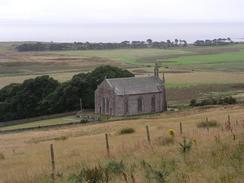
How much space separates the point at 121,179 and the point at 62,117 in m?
67.3

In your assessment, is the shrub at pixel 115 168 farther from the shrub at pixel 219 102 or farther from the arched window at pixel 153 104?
the arched window at pixel 153 104

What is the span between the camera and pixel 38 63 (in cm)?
18275

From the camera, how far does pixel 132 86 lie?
81.9 meters

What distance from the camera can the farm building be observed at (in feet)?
265

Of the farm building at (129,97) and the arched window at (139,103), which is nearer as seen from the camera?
the farm building at (129,97)

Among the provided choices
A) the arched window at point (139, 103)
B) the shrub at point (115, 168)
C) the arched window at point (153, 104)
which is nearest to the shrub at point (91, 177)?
the shrub at point (115, 168)

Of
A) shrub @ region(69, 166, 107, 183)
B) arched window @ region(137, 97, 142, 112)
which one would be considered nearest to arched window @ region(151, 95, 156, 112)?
arched window @ region(137, 97, 142, 112)

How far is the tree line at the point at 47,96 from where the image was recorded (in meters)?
83.2

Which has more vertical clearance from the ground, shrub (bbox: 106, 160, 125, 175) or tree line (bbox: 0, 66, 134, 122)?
shrub (bbox: 106, 160, 125, 175)

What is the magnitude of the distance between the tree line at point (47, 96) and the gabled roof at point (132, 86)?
6031 millimetres

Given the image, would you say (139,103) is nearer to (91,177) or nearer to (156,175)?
(91,177)

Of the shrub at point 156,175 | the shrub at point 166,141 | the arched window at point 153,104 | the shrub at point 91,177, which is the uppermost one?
the shrub at point 156,175

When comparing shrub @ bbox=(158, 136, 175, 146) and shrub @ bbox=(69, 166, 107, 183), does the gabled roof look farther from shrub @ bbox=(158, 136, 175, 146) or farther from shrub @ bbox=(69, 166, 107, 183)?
shrub @ bbox=(69, 166, 107, 183)

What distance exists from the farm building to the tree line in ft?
11.4
